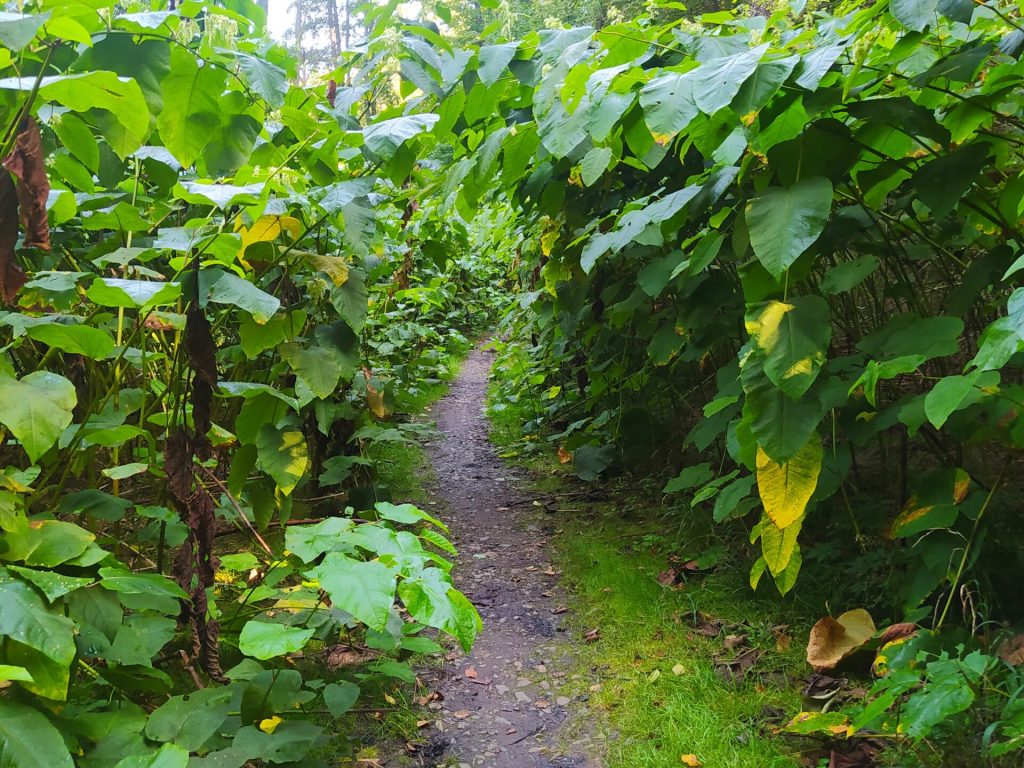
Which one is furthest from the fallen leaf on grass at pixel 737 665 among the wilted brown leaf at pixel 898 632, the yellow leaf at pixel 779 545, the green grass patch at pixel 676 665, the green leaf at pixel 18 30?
the green leaf at pixel 18 30

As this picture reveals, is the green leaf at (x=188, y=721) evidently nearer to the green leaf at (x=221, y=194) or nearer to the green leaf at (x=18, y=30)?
the green leaf at (x=221, y=194)

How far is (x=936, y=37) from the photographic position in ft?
5.30

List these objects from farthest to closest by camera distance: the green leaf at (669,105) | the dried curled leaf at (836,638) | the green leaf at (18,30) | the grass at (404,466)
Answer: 1. the grass at (404,466)
2. the dried curled leaf at (836,638)
3. the green leaf at (669,105)
4. the green leaf at (18,30)

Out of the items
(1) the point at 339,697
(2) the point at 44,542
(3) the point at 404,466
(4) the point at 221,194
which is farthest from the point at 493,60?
(3) the point at 404,466

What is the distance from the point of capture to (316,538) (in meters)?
1.50

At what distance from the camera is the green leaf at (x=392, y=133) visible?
1666 mm

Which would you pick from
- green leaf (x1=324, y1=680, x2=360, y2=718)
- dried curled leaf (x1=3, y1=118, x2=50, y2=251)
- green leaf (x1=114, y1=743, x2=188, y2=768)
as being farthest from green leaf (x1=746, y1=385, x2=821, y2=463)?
dried curled leaf (x1=3, y1=118, x2=50, y2=251)

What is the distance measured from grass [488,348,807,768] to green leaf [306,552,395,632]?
1.00 m

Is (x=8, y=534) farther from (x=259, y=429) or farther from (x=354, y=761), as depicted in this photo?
(x=354, y=761)

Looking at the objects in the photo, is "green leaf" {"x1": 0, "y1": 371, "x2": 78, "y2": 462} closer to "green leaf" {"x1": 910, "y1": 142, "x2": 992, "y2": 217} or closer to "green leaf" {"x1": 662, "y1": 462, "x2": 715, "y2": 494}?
"green leaf" {"x1": 910, "y1": 142, "x2": 992, "y2": 217}

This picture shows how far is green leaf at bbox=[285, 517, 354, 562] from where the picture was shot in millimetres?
1439

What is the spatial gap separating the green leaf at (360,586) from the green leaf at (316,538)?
60 millimetres

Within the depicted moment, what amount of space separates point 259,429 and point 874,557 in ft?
6.52

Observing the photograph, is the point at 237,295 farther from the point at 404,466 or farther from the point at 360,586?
the point at 404,466
